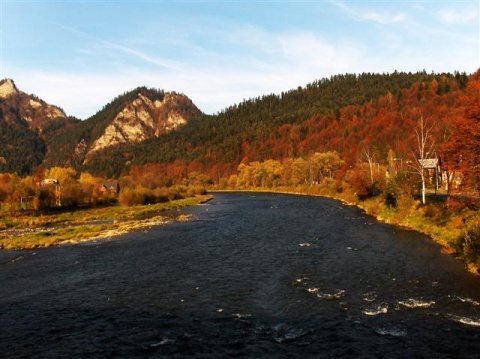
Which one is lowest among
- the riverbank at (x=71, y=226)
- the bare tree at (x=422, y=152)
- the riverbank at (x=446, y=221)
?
the riverbank at (x=71, y=226)

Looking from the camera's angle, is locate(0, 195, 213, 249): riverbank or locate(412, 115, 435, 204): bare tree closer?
locate(0, 195, 213, 249): riverbank

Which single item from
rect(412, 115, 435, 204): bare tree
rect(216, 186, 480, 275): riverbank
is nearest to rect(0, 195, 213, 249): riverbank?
rect(216, 186, 480, 275): riverbank

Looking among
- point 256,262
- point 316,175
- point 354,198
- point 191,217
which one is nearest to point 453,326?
point 256,262

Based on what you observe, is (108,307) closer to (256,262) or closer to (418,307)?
(256,262)

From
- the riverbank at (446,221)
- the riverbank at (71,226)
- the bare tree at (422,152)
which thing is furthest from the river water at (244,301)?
the bare tree at (422,152)

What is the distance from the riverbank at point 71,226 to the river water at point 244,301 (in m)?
7.91

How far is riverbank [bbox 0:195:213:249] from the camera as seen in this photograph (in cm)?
5753

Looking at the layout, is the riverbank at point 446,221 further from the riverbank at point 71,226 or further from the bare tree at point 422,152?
the riverbank at point 71,226

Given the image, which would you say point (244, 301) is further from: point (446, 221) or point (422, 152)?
point (422, 152)

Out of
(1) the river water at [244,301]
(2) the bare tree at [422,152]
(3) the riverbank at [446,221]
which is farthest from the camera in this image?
(2) the bare tree at [422,152]

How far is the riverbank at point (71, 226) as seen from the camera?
57.5 metres

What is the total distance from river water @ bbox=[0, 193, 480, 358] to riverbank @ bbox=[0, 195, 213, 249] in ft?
25.9

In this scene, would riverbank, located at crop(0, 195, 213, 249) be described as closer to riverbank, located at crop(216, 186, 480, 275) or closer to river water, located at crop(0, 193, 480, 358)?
river water, located at crop(0, 193, 480, 358)

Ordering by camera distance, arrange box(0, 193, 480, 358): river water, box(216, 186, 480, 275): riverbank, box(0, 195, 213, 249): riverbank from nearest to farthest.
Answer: box(0, 193, 480, 358): river water
box(216, 186, 480, 275): riverbank
box(0, 195, 213, 249): riverbank
